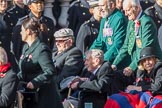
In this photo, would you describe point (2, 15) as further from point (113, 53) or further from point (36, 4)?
point (113, 53)

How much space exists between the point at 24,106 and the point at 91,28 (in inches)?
140

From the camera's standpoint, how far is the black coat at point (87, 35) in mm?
16438

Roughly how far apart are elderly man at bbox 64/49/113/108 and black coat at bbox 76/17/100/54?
2225 mm

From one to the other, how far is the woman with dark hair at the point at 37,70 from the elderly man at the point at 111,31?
2.09 meters

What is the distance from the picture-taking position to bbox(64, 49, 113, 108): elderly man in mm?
13867

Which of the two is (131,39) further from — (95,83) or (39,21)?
(39,21)

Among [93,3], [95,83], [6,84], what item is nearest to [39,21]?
[93,3]

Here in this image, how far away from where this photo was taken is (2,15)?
18.1m

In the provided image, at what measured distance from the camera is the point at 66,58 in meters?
14.8

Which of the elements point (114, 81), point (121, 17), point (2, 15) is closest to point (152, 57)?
point (114, 81)

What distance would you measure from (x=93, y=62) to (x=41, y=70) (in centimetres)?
115

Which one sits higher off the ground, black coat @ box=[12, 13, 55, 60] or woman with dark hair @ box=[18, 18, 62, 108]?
woman with dark hair @ box=[18, 18, 62, 108]

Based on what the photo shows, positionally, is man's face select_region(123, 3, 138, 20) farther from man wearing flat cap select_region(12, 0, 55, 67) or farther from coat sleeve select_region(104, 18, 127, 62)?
man wearing flat cap select_region(12, 0, 55, 67)

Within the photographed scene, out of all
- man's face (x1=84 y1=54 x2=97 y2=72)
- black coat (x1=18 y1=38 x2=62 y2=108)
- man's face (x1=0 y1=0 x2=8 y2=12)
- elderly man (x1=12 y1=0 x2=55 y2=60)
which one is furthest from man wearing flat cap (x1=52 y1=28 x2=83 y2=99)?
man's face (x1=0 y1=0 x2=8 y2=12)
